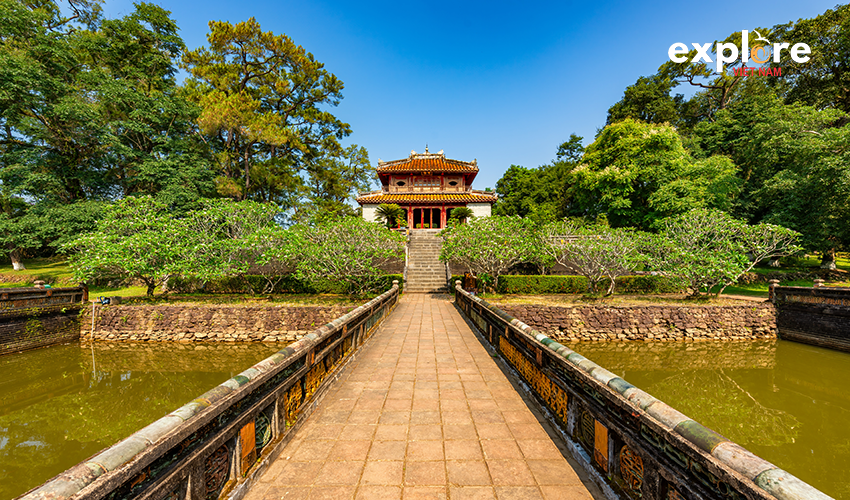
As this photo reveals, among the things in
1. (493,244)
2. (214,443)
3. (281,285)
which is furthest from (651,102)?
(214,443)

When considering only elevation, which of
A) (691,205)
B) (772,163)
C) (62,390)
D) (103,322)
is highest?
(772,163)

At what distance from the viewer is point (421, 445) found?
2.97m

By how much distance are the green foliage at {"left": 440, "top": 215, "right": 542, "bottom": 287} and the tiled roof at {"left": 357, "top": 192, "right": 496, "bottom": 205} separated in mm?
13929

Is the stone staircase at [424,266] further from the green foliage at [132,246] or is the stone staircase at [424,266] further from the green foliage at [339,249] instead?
the green foliage at [132,246]

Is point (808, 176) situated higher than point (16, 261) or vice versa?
point (808, 176)

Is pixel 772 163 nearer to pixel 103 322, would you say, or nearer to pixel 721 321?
pixel 721 321

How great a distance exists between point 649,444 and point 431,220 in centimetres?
2667

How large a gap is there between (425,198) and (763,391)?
2357cm

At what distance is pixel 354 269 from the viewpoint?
41.3 ft

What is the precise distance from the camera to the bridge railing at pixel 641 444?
136cm

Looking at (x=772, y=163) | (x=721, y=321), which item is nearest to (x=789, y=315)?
(x=721, y=321)

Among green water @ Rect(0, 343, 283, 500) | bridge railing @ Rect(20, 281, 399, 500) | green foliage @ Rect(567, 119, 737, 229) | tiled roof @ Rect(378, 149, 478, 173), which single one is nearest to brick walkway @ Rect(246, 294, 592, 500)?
bridge railing @ Rect(20, 281, 399, 500)

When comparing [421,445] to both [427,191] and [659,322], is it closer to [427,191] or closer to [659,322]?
[659,322]

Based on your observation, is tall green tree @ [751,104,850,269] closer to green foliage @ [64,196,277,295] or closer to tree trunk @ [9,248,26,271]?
green foliage @ [64,196,277,295]
